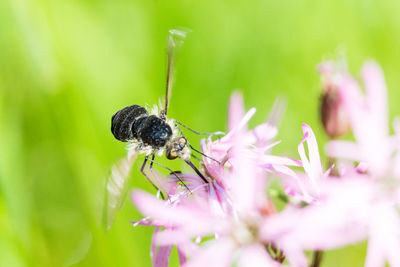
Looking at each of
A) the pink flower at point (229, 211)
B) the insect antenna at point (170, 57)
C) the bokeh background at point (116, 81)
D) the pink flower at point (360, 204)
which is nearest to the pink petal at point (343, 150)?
the pink flower at point (360, 204)

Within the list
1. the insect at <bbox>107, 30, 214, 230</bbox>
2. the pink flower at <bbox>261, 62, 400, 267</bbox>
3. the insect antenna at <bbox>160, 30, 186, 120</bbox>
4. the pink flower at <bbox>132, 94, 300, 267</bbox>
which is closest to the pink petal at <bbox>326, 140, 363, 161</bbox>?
the pink flower at <bbox>261, 62, 400, 267</bbox>

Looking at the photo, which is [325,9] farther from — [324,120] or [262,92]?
[324,120]

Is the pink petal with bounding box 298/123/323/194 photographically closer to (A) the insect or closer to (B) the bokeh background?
(A) the insect

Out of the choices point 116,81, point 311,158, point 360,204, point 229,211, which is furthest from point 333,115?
Answer: point 116,81

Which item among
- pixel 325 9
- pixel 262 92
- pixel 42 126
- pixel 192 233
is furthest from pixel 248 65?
pixel 192 233

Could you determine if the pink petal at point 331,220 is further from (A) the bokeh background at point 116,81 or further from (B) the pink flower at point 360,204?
(A) the bokeh background at point 116,81
